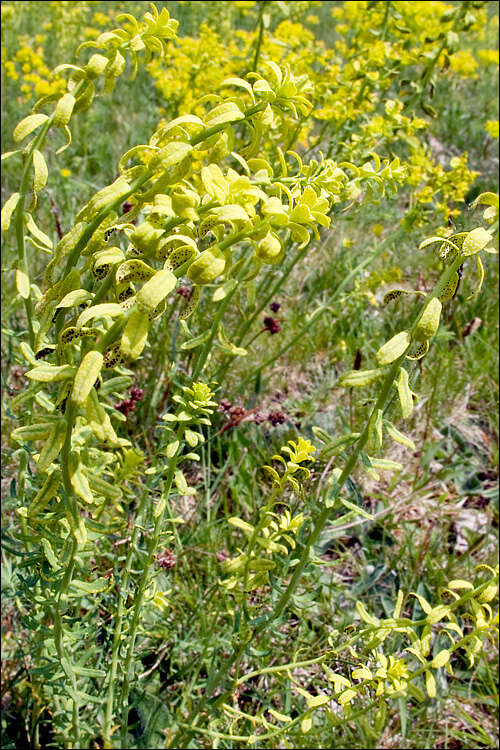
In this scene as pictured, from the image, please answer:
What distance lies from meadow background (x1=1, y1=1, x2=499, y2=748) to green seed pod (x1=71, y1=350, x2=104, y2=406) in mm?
508

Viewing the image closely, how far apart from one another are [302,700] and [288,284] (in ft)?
7.36

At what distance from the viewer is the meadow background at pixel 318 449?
6.07 ft

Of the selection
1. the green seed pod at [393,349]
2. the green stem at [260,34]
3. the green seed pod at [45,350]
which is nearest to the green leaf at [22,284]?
the green seed pod at [45,350]

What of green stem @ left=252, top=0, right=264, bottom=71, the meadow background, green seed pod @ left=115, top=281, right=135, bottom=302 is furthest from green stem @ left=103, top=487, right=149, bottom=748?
green stem @ left=252, top=0, right=264, bottom=71

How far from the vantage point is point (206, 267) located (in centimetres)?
82

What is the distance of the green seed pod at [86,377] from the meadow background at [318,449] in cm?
51

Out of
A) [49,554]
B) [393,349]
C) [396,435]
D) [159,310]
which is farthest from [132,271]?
[49,554]

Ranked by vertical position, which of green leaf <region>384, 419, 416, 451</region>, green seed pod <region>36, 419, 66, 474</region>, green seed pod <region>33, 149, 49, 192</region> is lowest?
green leaf <region>384, 419, 416, 451</region>

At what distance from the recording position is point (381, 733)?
1.97m

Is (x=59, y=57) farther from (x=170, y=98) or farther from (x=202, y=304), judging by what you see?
(x=202, y=304)

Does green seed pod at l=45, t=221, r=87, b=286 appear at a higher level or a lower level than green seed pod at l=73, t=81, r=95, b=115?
lower

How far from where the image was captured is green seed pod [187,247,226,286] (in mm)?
809

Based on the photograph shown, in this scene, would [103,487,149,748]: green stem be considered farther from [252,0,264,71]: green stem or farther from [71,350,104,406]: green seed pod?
[252,0,264,71]: green stem

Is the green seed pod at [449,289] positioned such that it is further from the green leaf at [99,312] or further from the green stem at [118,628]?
the green stem at [118,628]
